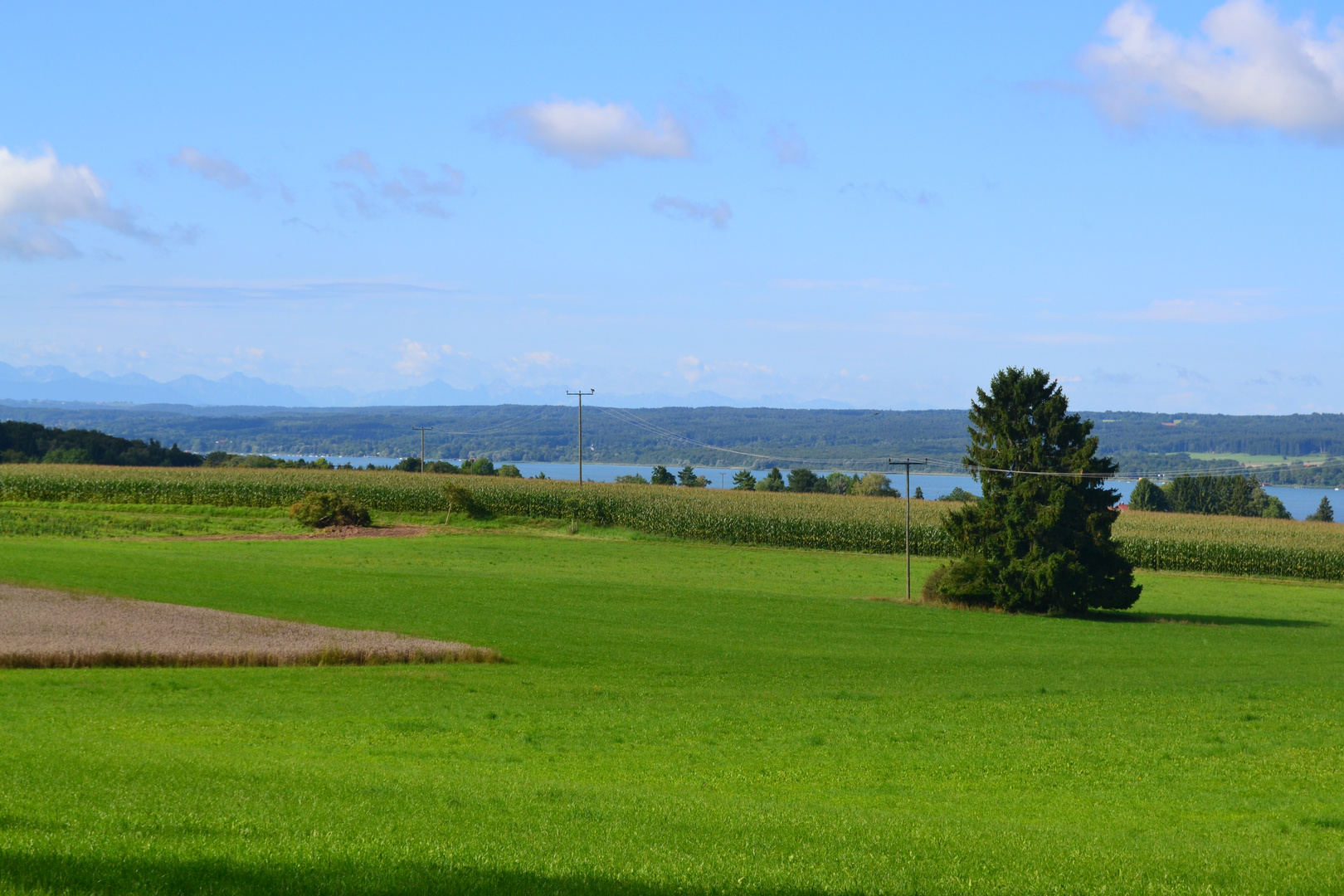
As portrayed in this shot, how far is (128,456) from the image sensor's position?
118375 mm

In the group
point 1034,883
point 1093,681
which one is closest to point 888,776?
point 1034,883

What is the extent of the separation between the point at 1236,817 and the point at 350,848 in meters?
10.7

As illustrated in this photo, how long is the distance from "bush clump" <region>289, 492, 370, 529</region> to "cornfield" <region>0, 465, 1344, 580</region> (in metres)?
6.84

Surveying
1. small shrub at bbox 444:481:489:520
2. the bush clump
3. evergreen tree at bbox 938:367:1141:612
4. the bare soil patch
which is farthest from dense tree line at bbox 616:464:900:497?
evergreen tree at bbox 938:367:1141:612

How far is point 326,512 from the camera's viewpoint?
7231 cm

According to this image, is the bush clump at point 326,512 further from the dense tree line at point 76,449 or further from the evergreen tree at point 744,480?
the evergreen tree at point 744,480

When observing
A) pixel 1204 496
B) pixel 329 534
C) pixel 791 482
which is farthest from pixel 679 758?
pixel 1204 496

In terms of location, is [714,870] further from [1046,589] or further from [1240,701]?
[1046,589]

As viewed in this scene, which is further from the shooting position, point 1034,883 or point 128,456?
point 128,456

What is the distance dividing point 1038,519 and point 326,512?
45.3 m

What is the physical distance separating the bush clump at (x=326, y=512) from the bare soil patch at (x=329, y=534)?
83 centimetres

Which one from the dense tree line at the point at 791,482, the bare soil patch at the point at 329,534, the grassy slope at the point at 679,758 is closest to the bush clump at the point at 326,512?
the bare soil patch at the point at 329,534

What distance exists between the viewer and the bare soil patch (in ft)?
213

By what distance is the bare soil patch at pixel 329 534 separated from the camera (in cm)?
6481
